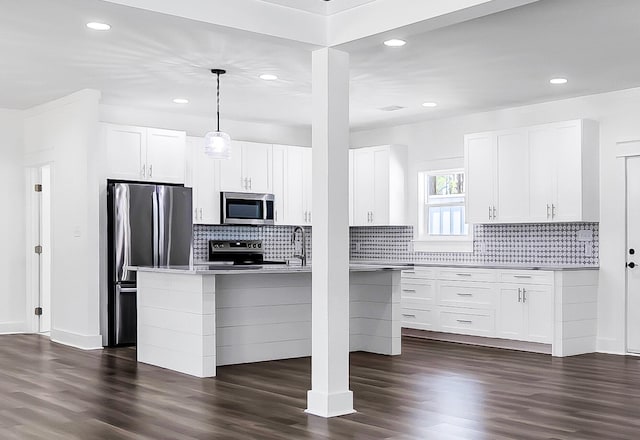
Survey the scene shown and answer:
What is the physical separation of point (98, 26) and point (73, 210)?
10.4 ft

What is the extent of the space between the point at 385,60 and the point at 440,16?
6.33ft

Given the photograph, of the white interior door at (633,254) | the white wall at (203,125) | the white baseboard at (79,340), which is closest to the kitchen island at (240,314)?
the white baseboard at (79,340)

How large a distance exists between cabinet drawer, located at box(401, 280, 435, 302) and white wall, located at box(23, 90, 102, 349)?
11.3 ft

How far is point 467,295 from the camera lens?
8.15 m

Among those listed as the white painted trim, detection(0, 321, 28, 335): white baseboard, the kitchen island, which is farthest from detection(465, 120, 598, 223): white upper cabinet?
detection(0, 321, 28, 335): white baseboard

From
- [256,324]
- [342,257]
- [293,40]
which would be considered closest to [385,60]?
[293,40]

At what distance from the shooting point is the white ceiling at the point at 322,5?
4621mm

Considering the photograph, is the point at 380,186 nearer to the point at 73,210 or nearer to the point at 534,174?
the point at 534,174

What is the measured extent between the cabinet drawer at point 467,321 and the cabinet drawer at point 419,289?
0.25 meters

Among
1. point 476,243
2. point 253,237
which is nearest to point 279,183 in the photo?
point 253,237

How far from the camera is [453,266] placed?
8.28 m

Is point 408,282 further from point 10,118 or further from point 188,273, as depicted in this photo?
point 10,118

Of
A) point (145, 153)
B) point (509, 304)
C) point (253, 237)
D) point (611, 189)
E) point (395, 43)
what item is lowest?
point (509, 304)

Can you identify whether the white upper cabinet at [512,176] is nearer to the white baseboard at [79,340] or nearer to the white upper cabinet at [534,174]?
the white upper cabinet at [534,174]
